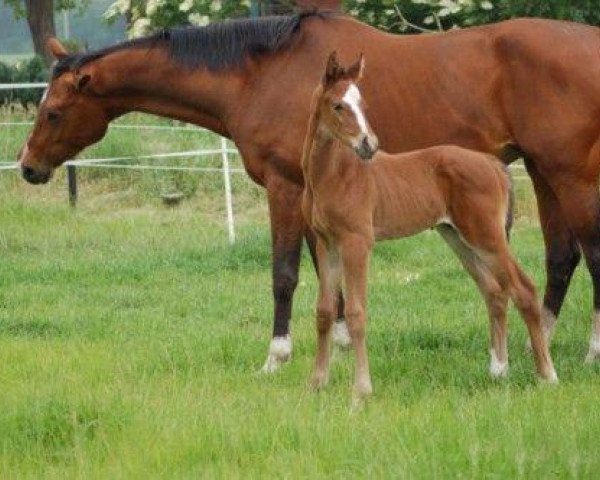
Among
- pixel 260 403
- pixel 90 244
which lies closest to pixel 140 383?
pixel 260 403

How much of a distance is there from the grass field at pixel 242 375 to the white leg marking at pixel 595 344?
95mm

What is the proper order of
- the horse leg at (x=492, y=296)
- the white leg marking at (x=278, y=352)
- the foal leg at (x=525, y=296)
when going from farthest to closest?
the white leg marking at (x=278, y=352)
the horse leg at (x=492, y=296)
the foal leg at (x=525, y=296)

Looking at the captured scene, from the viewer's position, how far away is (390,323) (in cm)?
923

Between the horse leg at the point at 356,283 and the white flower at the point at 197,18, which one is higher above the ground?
the horse leg at the point at 356,283

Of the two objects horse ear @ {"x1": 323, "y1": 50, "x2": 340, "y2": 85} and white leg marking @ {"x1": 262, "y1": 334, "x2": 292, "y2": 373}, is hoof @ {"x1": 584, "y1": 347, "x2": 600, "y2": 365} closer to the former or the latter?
white leg marking @ {"x1": 262, "y1": 334, "x2": 292, "y2": 373}

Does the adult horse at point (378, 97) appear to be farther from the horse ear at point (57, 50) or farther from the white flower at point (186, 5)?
the white flower at point (186, 5)

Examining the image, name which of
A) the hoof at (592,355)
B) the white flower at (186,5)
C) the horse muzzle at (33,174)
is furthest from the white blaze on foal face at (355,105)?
the white flower at (186,5)

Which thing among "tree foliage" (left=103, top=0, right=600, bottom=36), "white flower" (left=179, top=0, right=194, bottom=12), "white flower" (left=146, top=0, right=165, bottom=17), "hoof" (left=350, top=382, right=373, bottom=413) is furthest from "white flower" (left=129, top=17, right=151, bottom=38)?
"hoof" (left=350, top=382, right=373, bottom=413)

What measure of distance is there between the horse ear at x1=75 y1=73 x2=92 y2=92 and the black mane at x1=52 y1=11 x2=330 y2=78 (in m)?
0.09

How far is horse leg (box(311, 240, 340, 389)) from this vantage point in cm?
731

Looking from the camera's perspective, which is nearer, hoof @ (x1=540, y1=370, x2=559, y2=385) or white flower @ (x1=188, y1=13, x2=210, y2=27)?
hoof @ (x1=540, y1=370, x2=559, y2=385)

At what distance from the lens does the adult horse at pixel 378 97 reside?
27.0 ft

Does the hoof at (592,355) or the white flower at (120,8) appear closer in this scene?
the hoof at (592,355)

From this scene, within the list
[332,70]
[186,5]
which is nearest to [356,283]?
[332,70]
